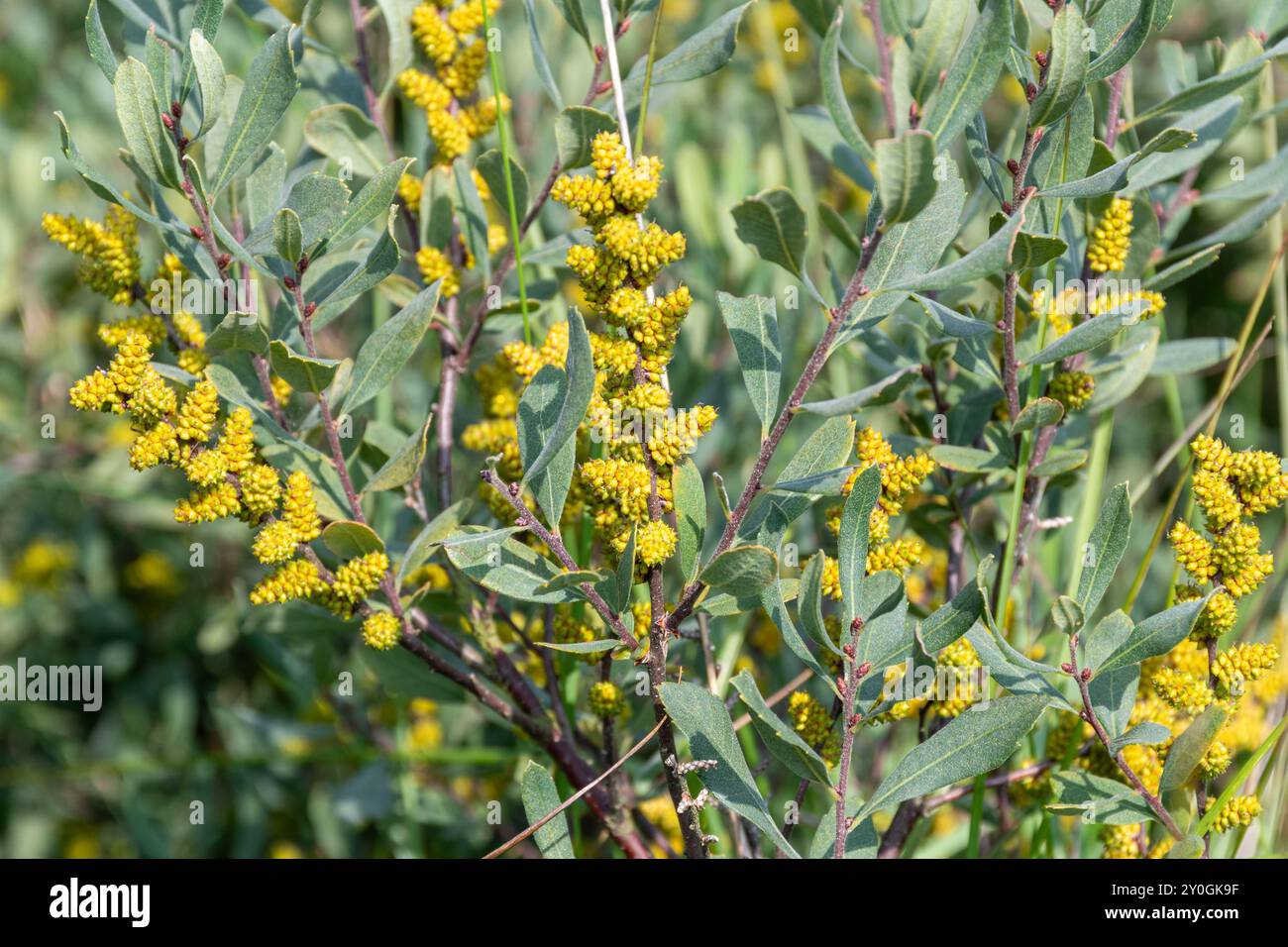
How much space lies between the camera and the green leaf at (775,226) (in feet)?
2.56

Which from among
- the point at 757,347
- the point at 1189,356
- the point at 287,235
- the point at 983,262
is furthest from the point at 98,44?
the point at 1189,356

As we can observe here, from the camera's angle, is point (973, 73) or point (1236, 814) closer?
point (973, 73)

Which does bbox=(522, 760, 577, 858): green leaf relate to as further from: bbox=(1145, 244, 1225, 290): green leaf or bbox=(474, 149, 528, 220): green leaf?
bbox=(1145, 244, 1225, 290): green leaf

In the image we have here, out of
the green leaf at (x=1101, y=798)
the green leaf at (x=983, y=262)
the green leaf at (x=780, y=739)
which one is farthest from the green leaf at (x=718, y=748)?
the green leaf at (x=983, y=262)

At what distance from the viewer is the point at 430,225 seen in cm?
110

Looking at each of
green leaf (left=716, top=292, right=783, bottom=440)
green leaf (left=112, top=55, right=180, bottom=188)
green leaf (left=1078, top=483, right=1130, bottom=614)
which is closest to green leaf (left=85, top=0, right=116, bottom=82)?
green leaf (left=112, top=55, right=180, bottom=188)

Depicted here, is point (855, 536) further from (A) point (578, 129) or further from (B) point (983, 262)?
(A) point (578, 129)

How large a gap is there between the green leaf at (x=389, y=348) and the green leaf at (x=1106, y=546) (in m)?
0.54

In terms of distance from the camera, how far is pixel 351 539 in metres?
0.93

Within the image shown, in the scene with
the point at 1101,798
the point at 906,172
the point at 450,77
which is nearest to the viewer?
the point at 906,172

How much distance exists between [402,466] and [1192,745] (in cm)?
65

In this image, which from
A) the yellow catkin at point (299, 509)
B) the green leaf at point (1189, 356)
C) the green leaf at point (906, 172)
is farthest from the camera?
the green leaf at point (1189, 356)

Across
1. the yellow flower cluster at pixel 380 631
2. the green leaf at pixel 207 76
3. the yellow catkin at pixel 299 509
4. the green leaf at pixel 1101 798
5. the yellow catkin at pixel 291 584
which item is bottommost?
the green leaf at pixel 1101 798

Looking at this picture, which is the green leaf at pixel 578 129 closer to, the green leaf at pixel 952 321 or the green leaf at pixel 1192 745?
the green leaf at pixel 952 321
